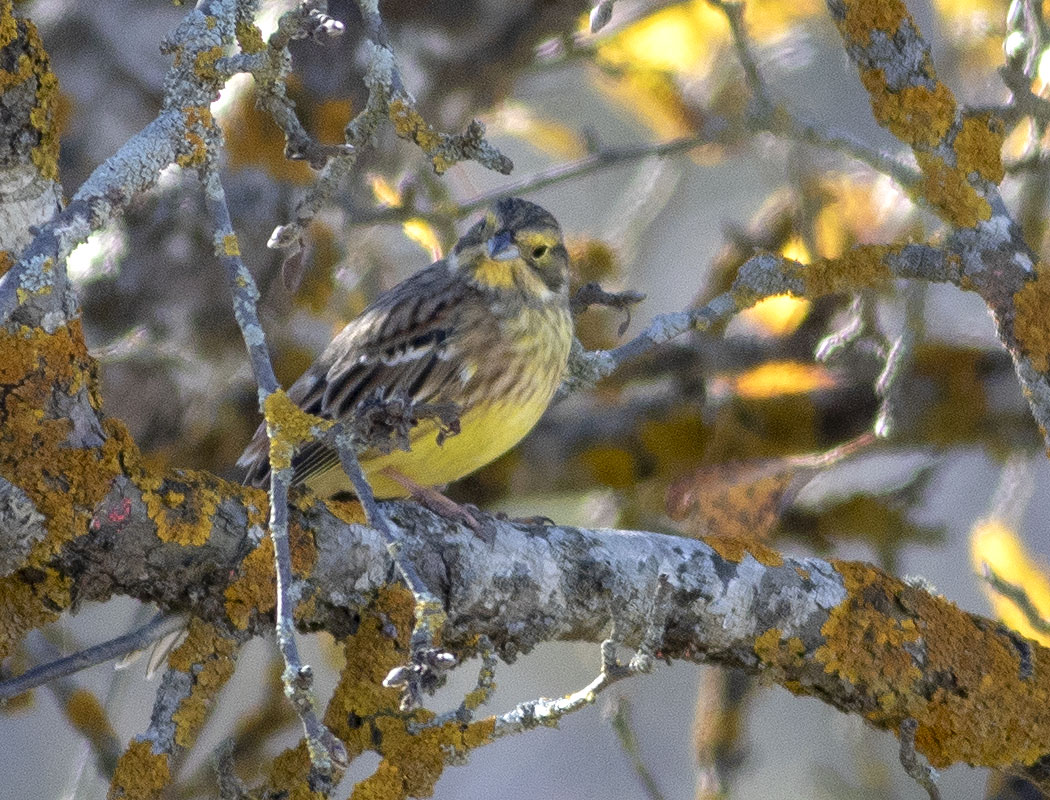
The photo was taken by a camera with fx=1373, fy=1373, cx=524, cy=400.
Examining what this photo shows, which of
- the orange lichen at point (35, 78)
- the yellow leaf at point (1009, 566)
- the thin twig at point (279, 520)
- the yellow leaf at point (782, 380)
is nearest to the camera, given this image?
the thin twig at point (279, 520)

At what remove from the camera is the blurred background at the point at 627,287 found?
437 centimetres

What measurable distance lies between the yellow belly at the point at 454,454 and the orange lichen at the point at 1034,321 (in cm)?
137

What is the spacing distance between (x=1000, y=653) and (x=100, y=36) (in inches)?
137

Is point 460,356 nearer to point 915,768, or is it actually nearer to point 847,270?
point 847,270

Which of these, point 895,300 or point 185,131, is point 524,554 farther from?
point 895,300

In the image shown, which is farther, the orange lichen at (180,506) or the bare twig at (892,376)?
the bare twig at (892,376)

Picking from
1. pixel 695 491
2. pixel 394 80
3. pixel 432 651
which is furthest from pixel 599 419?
pixel 432 651

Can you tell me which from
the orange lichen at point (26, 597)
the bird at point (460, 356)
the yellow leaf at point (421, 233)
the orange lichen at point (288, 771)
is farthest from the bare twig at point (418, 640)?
the yellow leaf at point (421, 233)

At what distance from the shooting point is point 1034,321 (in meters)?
3.19

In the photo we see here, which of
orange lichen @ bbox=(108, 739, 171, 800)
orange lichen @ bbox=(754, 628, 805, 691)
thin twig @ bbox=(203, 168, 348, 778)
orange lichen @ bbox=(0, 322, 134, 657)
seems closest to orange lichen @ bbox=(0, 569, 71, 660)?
orange lichen @ bbox=(0, 322, 134, 657)

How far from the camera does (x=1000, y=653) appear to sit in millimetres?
3246

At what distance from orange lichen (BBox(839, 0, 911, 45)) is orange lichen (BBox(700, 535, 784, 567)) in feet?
3.94

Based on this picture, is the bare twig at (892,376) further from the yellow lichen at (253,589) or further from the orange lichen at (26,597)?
the orange lichen at (26,597)

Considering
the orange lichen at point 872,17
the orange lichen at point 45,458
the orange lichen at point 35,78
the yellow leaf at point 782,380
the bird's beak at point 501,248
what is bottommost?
the yellow leaf at point 782,380
